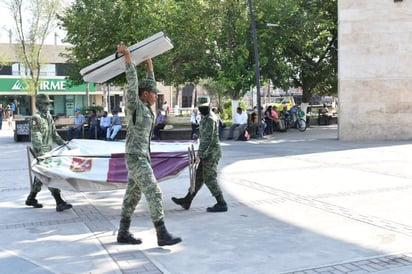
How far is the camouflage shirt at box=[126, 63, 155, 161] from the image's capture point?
571 centimetres

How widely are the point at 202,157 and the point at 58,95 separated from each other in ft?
157

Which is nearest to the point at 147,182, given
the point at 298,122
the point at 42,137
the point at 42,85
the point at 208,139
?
the point at 208,139

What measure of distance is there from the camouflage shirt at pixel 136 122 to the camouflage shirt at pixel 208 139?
181cm

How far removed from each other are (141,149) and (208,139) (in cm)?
197

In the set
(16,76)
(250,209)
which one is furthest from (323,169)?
(16,76)

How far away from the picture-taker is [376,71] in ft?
65.4

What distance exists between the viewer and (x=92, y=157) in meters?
7.84

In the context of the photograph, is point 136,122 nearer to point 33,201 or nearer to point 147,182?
point 147,182

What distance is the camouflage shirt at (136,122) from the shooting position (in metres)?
5.71

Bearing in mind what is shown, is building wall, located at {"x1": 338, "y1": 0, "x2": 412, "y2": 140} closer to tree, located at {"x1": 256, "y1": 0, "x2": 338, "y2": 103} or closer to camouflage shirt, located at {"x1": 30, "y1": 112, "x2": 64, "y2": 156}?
tree, located at {"x1": 256, "y1": 0, "x2": 338, "y2": 103}

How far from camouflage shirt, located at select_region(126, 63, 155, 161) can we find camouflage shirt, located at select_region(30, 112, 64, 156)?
110 inches

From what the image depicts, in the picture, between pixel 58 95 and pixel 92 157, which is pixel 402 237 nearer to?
pixel 92 157

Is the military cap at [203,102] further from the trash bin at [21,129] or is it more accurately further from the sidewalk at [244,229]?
the trash bin at [21,129]

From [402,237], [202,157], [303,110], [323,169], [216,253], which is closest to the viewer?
[216,253]
